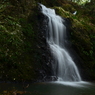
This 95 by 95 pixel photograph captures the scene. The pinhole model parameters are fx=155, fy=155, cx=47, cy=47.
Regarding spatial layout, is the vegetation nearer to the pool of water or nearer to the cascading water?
the pool of water

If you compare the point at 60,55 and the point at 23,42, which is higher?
the point at 23,42

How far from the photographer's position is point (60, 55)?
490 inches

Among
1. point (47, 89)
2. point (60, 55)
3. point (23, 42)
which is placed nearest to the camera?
point (47, 89)

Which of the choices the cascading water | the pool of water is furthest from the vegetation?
the cascading water

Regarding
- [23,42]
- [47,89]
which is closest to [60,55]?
[23,42]

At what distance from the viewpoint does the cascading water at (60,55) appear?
1148 cm

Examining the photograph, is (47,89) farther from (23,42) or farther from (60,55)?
(60,55)

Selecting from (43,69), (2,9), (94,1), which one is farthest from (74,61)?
(94,1)

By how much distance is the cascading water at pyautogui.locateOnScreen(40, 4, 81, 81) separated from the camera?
11.5 meters

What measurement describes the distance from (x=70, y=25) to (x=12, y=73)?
9.57m

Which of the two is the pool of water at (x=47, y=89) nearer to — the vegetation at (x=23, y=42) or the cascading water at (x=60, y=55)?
the vegetation at (x=23, y=42)

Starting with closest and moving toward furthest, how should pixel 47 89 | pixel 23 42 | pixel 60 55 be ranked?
pixel 47 89
pixel 23 42
pixel 60 55

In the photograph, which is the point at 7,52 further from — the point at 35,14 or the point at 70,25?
the point at 70,25

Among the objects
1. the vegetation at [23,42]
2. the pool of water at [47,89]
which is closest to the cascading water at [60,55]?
the vegetation at [23,42]
